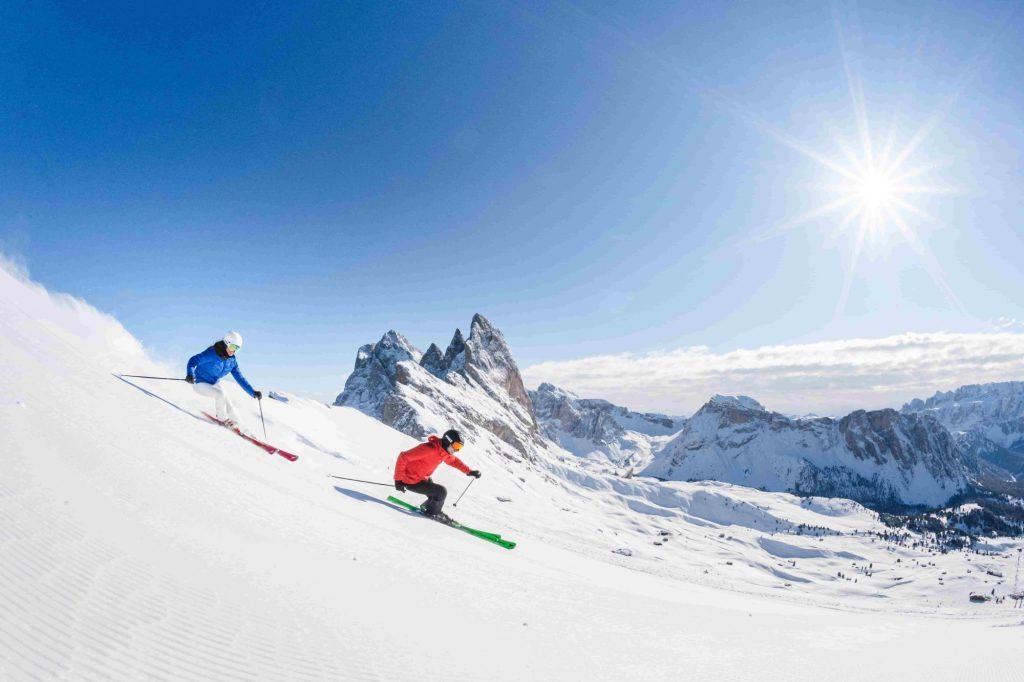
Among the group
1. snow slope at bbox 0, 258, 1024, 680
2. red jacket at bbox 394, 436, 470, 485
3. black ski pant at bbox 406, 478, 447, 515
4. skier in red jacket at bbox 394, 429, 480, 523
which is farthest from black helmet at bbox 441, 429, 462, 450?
snow slope at bbox 0, 258, 1024, 680

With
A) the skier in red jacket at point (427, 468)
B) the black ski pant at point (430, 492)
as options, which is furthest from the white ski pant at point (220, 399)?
the black ski pant at point (430, 492)

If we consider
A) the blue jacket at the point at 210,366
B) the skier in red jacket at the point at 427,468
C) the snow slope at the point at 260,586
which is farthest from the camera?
the blue jacket at the point at 210,366

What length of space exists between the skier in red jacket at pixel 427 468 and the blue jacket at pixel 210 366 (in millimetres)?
→ 5201

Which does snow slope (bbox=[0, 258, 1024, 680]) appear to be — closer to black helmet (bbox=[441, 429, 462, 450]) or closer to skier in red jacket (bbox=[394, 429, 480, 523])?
skier in red jacket (bbox=[394, 429, 480, 523])

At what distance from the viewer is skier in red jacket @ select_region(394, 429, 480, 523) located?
452 inches

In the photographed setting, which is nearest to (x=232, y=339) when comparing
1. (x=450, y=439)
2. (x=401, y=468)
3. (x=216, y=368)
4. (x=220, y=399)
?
(x=216, y=368)

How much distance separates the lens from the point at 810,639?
952 centimetres

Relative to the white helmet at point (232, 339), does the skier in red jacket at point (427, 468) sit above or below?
below

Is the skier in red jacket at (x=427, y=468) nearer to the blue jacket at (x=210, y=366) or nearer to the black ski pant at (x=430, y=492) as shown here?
the black ski pant at (x=430, y=492)

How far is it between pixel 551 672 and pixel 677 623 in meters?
4.34

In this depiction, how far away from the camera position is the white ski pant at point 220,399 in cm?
1357

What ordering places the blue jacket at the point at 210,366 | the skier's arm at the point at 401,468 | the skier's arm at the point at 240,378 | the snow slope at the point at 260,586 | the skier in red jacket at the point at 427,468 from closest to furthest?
the snow slope at the point at 260,586, the skier in red jacket at the point at 427,468, the skier's arm at the point at 401,468, the blue jacket at the point at 210,366, the skier's arm at the point at 240,378

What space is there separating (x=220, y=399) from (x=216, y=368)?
91 cm

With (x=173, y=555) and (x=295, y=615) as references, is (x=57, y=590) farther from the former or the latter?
(x=295, y=615)
